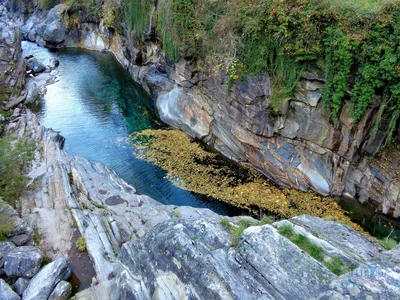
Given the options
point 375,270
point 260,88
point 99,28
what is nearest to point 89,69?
point 99,28

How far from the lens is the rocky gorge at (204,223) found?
5.91m

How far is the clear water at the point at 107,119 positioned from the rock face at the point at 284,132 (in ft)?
11.7

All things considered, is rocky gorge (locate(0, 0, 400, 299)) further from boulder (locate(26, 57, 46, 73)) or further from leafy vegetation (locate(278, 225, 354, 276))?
boulder (locate(26, 57, 46, 73))

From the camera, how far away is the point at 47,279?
848 centimetres

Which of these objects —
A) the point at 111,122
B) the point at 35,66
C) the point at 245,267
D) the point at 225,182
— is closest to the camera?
the point at 245,267

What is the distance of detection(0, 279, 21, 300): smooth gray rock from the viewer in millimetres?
7775

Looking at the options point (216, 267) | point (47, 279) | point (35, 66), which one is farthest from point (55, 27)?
point (216, 267)

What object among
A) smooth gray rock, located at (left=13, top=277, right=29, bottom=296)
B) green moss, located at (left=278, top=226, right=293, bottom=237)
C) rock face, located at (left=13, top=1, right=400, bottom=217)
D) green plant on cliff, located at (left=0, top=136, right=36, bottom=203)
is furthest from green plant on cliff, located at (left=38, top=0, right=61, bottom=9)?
green moss, located at (left=278, top=226, right=293, bottom=237)

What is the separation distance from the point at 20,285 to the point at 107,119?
1566 centimetres

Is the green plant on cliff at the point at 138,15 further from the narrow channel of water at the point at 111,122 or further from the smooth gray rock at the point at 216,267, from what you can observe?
the smooth gray rock at the point at 216,267

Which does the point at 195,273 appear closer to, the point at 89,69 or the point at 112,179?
the point at 112,179

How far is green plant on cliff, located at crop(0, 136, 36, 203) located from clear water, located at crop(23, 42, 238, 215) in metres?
4.82

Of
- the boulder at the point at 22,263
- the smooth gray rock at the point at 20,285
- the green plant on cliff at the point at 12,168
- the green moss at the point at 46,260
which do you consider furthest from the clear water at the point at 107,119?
the smooth gray rock at the point at 20,285

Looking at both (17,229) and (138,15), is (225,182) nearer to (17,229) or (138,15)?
(17,229)
